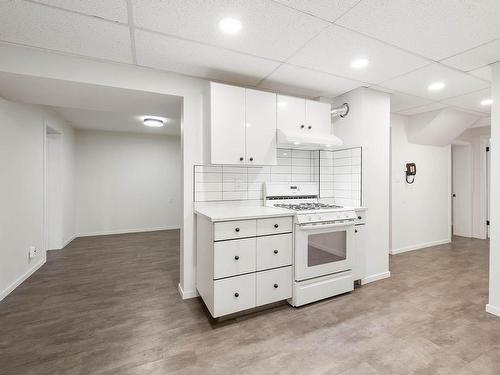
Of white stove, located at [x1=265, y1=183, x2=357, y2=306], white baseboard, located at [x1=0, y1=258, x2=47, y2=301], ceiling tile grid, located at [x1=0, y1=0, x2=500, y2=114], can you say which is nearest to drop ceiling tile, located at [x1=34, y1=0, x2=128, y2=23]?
ceiling tile grid, located at [x1=0, y1=0, x2=500, y2=114]

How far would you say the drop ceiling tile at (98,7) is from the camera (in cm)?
150

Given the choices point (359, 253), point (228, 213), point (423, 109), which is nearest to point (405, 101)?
point (423, 109)

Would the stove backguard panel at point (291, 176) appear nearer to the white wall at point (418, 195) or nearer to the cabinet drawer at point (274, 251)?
the cabinet drawer at point (274, 251)

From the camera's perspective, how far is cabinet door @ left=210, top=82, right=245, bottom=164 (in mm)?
2412

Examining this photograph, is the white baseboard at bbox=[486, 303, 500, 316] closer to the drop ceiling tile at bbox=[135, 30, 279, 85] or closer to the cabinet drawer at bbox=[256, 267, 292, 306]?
the cabinet drawer at bbox=[256, 267, 292, 306]

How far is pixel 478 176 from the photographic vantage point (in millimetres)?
5191

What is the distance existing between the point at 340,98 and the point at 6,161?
13.2 feet

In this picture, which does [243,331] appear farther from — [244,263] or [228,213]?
[228,213]

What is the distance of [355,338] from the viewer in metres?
1.93

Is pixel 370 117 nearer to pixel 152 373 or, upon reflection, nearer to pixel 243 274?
pixel 243 274

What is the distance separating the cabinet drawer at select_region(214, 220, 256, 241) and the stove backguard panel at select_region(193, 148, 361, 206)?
71 cm

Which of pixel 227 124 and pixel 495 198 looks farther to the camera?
pixel 227 124

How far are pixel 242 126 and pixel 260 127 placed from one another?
0.68ft

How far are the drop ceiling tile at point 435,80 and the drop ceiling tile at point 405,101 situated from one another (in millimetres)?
113
